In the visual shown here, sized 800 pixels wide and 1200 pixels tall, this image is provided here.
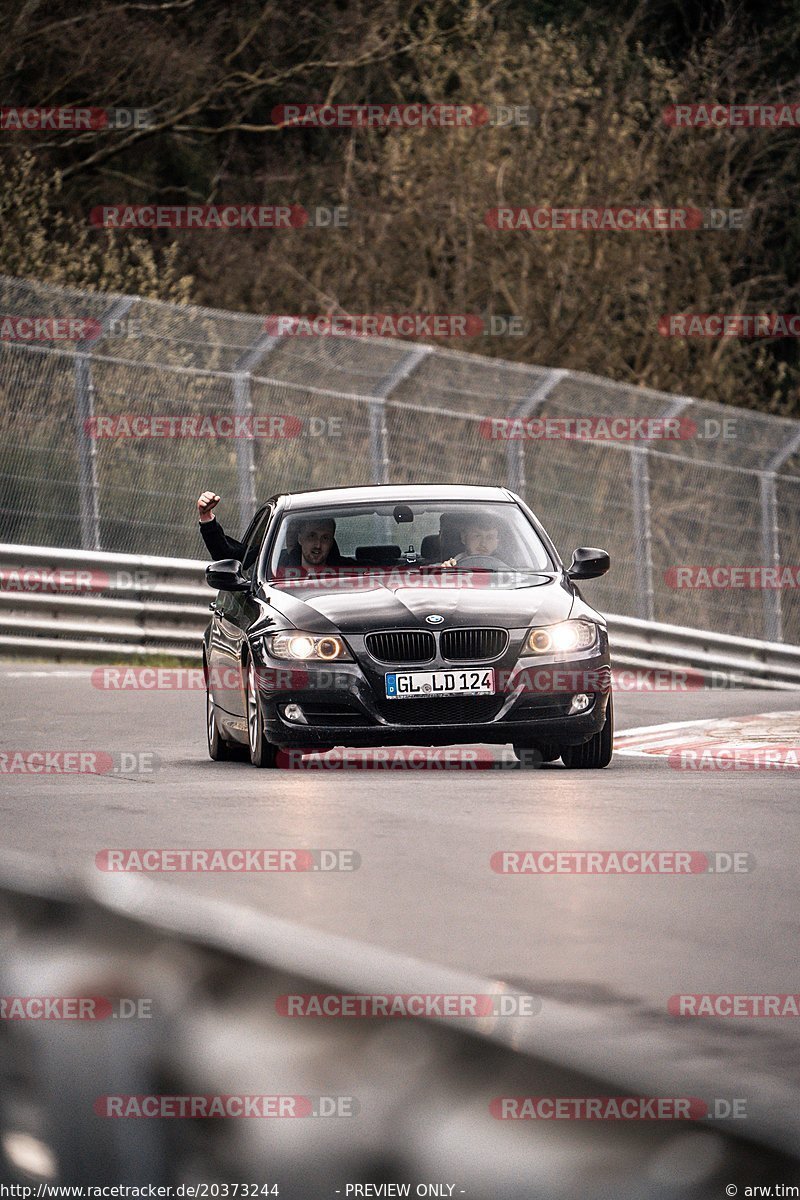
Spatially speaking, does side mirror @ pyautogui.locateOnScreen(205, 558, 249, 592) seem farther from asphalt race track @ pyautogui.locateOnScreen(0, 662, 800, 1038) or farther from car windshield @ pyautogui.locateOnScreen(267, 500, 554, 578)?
asphalt race track @ pyautogui.locateOnScreen(0, 662, 800, 1038)

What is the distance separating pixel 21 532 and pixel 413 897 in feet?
45.0

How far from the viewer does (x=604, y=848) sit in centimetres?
959

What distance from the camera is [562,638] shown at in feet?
40.5

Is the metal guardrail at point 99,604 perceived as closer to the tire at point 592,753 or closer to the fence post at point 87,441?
the fence post at point 87,441

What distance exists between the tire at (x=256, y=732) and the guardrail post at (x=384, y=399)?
1007 centimetres

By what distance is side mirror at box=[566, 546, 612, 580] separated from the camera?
13.0 m

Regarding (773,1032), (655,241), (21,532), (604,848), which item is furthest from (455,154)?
(773,1032)

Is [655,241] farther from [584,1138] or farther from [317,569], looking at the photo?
[584,1138]

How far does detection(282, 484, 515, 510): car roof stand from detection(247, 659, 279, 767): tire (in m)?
1.40

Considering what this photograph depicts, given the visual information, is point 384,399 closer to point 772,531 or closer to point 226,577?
point 772,531

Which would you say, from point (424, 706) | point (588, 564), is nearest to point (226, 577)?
point (424, 706)

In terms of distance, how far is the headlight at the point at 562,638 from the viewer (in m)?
12.3

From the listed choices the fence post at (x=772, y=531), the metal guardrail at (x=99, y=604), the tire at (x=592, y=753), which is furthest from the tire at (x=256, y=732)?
the fence post at (x=772, y=531)

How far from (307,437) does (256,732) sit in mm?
10414
